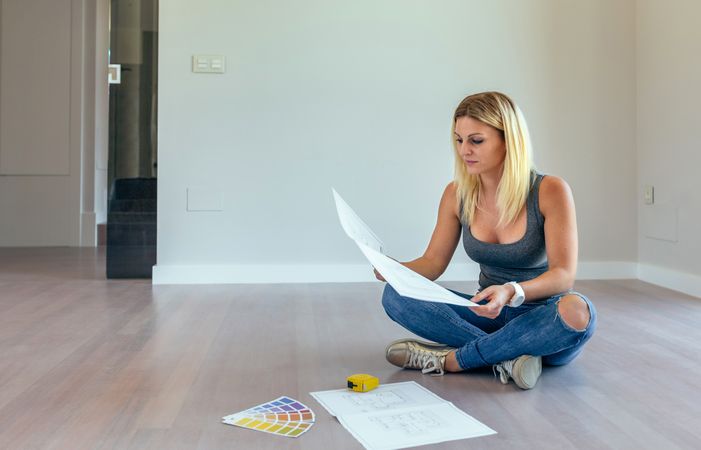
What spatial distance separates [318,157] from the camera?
3.72 metres

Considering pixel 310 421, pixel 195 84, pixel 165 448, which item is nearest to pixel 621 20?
pixel 195 84

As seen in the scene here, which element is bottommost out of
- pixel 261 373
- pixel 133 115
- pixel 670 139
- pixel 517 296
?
pixel 261 373

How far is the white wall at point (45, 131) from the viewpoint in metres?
5.72

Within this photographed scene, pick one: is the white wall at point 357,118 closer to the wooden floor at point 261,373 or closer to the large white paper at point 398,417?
the wooden floor at point 261,373

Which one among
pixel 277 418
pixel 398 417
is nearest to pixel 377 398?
pixel 398 417

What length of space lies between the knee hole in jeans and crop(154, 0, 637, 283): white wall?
2.15 m

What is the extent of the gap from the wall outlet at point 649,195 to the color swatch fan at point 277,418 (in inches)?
112

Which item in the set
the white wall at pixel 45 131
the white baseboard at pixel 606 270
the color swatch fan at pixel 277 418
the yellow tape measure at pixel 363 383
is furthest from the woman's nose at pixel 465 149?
the white wall at pixel 45 131

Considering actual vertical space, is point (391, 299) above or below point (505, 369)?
above

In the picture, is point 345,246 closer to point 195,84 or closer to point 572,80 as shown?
point 195,84

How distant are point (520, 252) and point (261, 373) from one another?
78 cm

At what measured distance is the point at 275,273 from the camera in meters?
3.69

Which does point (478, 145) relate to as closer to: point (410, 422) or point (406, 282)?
point (406, 282)

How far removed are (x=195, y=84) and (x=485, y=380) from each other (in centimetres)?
248
